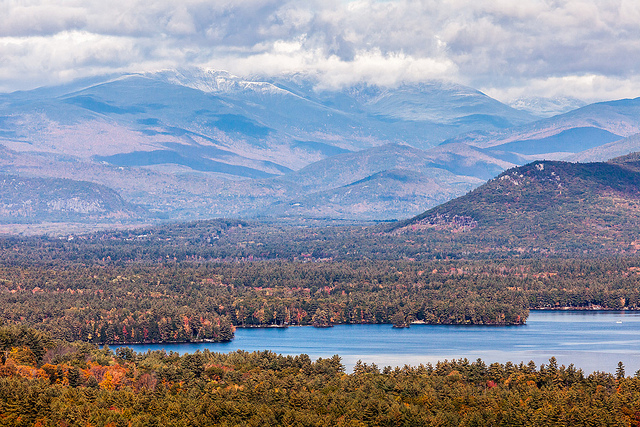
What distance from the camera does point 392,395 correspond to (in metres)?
127

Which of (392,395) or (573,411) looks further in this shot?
(392,395)

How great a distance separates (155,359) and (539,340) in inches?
3233

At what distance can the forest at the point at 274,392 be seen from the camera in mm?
114125

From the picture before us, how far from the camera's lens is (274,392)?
12662 cm

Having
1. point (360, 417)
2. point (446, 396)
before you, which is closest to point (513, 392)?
point (446, 396)

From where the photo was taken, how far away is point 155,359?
152375mm

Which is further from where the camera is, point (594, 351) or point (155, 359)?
point (594, 351)

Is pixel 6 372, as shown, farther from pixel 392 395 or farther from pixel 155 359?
pixel 392 395

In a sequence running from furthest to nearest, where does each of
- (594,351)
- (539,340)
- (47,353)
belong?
(539,340) → (594,351) → (47,353)

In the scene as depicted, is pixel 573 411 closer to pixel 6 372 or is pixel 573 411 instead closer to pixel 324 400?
pixel 324 400

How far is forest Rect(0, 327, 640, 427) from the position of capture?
374 feet

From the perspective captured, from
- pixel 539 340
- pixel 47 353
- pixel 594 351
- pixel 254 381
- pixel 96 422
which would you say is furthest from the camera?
pixel 539 340

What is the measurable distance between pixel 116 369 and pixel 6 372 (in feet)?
52.8

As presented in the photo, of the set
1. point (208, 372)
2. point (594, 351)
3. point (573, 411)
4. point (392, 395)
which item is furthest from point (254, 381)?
point (594, 351)
